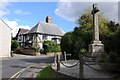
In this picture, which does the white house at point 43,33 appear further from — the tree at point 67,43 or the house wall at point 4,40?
the tree at point 67,43

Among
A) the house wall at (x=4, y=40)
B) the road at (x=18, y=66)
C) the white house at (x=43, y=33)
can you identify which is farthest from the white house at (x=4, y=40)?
the white house at (x=43, y=33)

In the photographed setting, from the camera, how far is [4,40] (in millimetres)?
24625

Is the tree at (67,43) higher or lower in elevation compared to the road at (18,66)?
higher

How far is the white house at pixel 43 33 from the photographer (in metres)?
39.6

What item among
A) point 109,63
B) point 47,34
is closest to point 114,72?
point 109,63

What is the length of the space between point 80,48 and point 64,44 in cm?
263

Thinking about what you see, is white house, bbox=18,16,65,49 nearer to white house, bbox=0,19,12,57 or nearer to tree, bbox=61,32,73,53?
white house, bbox=0,19,12,57

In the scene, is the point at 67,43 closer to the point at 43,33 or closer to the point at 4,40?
the point at 4,40

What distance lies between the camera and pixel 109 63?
484 cm

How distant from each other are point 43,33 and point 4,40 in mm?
17032

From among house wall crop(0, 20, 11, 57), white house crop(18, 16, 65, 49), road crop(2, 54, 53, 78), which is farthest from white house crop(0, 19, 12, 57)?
white house crop(18, 16, 65, 49)

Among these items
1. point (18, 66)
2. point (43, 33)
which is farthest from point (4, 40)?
point (43, 33)

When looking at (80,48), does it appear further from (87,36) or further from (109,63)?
(109,63)

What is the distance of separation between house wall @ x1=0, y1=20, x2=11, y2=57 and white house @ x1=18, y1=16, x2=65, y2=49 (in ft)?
40.9
